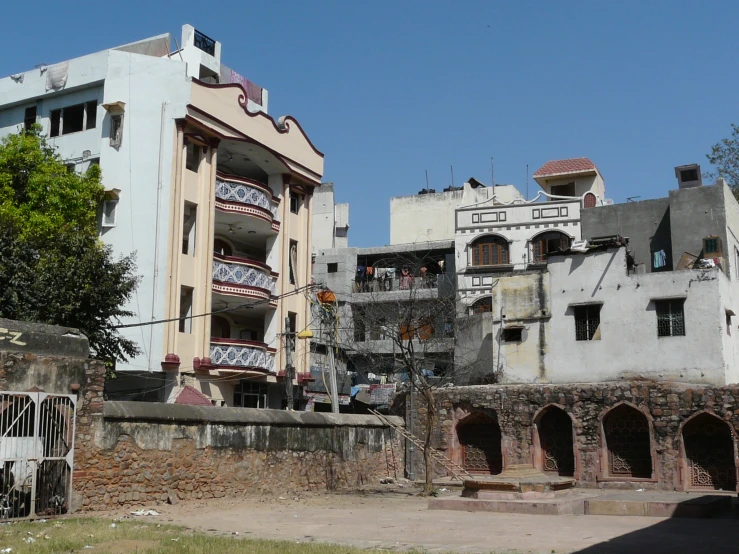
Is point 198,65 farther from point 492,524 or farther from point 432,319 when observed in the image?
point 492,524

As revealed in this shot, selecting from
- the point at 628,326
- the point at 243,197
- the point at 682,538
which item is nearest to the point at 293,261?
the point at 243,197

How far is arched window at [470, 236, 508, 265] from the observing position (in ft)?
130

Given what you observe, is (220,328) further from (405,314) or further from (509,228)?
(509,228)

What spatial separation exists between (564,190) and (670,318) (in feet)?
68.8

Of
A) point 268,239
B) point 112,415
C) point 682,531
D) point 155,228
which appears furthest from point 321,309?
point 682,531

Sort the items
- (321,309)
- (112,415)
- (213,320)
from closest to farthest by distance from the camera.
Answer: (112,415)
(213,320)
(321,309)

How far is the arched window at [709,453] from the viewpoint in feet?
79.1

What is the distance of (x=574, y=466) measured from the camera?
1032 inches

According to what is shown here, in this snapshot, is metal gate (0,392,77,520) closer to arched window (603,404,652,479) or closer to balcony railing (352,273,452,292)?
arched window (603,404,652,479)

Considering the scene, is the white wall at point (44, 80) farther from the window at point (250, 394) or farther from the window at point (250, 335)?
the window at point (250, 394)

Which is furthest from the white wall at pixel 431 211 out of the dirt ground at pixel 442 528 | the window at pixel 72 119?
the dirt ground at pixel 442 528

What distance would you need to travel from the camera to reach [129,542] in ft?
36.6

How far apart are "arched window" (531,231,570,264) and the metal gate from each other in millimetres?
27127

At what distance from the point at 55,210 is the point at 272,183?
384 inches
